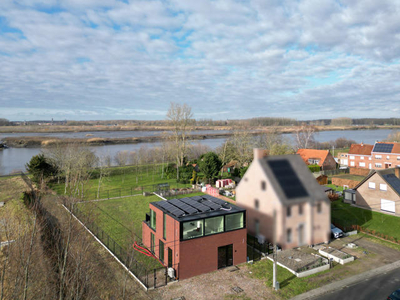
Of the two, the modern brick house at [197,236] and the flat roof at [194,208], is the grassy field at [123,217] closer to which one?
the modern brick house at [197,236]

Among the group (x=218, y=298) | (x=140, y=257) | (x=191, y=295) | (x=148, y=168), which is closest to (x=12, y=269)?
(x=140, y=257)

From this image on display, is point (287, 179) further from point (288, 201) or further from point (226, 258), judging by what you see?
point (226, 258)

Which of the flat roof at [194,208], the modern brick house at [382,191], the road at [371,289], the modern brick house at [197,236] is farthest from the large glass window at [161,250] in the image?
the modern brick house at [382,191]

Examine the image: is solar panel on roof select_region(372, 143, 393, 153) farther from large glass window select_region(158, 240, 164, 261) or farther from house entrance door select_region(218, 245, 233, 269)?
large glass window select_region(158, 240, 164, 261)

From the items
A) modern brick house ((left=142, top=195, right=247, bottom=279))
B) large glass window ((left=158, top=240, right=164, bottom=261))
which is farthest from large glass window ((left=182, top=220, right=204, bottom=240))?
large glass window ((left=158, top=240, right=164, bottom=261))

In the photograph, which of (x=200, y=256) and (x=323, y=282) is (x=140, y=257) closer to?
(x=200, y=256)

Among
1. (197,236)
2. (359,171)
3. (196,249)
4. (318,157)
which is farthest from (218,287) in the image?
(359,171)

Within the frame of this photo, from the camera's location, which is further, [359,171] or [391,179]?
[359,171]
